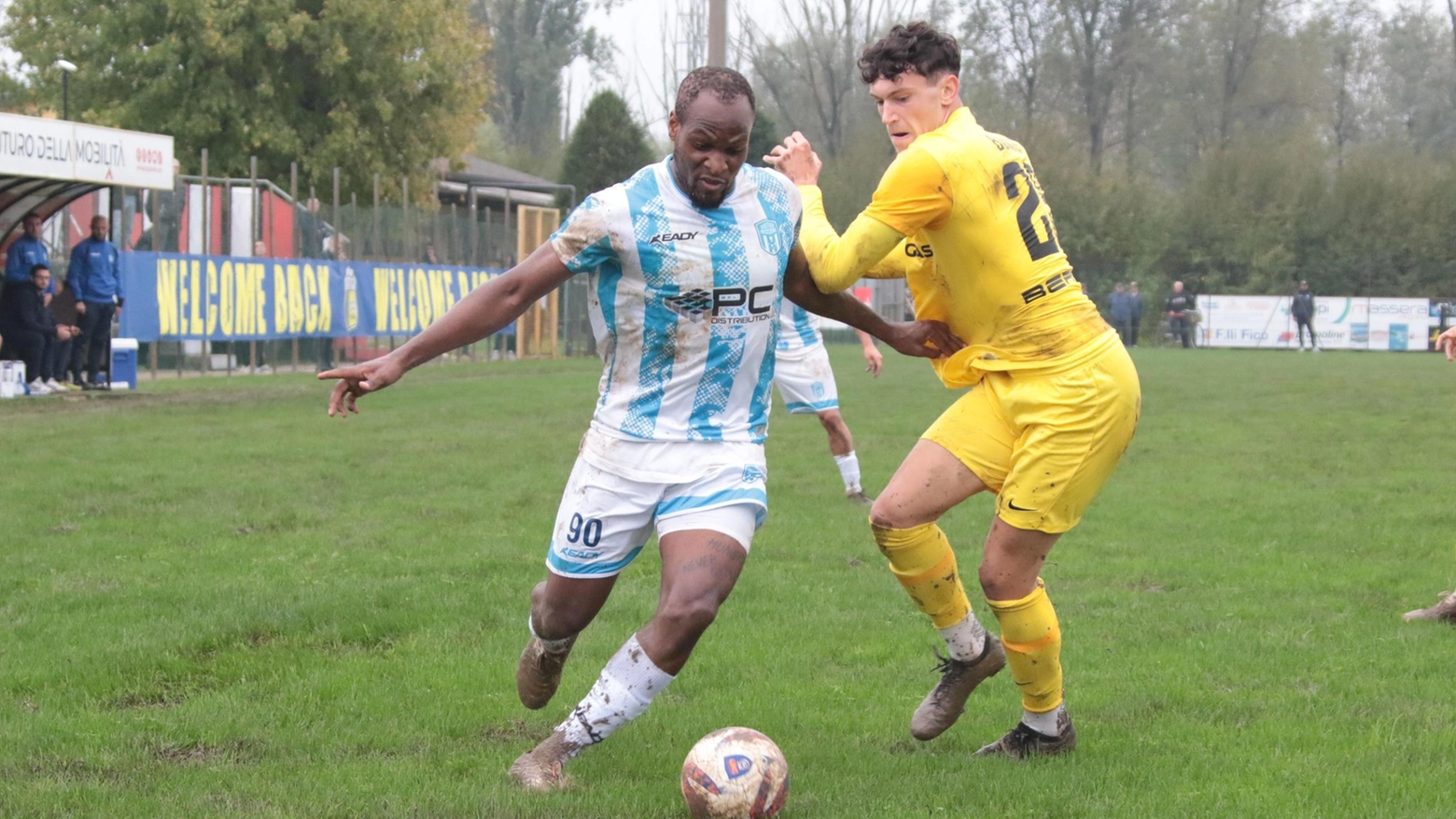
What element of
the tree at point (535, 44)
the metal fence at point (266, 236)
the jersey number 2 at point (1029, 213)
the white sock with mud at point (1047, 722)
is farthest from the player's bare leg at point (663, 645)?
the tree at point (535, 44)

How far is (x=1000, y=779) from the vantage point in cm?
470

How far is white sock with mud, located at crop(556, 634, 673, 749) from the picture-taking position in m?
4.45

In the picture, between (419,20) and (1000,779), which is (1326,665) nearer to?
(1000,779)

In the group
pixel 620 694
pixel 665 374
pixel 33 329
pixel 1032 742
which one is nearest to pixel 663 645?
pixel 620 694

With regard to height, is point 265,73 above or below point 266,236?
above

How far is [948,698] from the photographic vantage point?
5152 millimetres

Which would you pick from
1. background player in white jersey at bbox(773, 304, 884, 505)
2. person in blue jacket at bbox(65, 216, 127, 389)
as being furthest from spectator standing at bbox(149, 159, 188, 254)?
background player in white jersey at bbox(773, 304, 884, 505)

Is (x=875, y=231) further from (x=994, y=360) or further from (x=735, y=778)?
(x=735, y=778)

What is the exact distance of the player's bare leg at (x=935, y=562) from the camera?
5.02 metres

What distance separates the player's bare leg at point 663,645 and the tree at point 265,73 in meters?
29.6

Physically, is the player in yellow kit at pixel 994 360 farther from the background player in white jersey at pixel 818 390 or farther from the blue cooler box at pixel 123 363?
the blue cooler box at pixel 123 363

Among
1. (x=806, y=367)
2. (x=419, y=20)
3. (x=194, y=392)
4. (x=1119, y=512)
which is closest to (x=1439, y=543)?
(x=1119, y=512)

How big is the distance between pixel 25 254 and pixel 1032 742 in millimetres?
15024

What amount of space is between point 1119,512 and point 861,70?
20.2 ft
